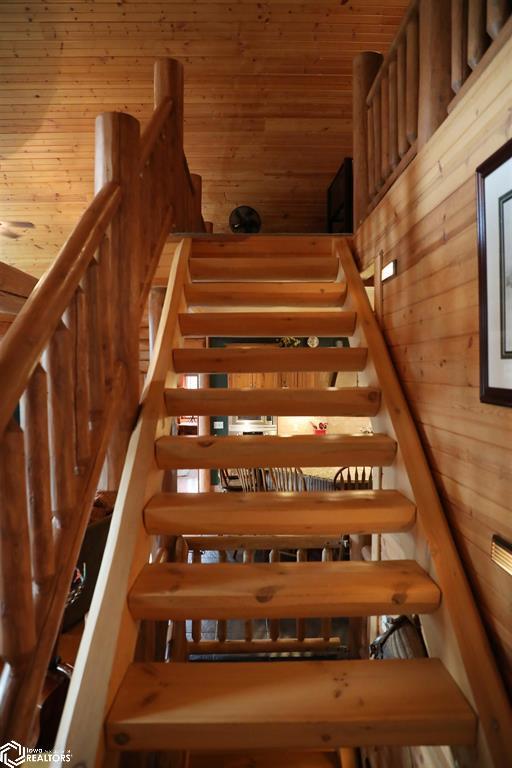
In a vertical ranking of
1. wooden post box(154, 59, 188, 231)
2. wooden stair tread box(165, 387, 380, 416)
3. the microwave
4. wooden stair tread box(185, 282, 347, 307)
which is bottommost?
the microwave

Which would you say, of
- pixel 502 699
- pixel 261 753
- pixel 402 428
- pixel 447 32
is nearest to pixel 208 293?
pixel 402 428

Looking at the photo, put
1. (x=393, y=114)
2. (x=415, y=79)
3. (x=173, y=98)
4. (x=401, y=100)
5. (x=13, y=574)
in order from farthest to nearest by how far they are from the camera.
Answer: (x=173, y=98) < (x=393, y=114) < (x=401, y=100) < (x=415, y=79) < (x=13, y=574)

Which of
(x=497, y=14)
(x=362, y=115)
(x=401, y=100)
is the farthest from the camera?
(x=362, y=115)

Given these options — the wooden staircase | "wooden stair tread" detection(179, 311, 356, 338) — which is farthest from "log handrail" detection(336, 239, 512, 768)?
"wooden stair tread" detection(179, 311, 356, 338)

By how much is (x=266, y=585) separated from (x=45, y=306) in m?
1.00

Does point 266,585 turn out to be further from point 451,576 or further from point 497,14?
point 497,14

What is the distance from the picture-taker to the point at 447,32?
1410 millimetres

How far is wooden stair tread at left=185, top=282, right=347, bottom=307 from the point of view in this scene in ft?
7.41

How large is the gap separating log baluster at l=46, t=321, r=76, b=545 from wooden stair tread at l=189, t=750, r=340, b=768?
76.6 inches

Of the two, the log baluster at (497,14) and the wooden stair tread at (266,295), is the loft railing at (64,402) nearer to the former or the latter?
the wooden stair tread at (266,295)

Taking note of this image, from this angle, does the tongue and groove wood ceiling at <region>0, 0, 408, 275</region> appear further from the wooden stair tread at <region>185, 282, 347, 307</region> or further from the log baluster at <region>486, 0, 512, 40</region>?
the log baluster at <region>486, 0, 512, 40</region>

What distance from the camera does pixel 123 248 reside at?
1540 millimetres

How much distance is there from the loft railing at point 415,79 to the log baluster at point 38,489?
4.76ft

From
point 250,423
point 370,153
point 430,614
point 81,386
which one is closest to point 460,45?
point 370,153
